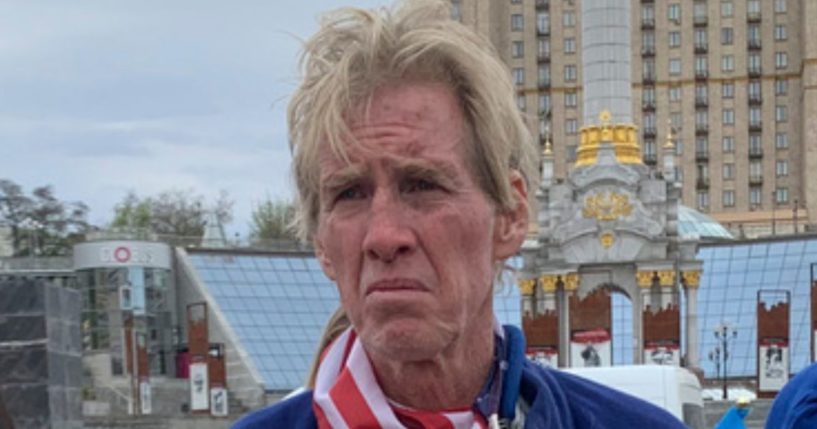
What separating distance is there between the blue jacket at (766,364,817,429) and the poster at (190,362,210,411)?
34507 mm

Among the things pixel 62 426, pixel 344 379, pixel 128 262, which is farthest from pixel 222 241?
pixel 344 379

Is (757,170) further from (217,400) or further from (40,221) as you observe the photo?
(217,400)

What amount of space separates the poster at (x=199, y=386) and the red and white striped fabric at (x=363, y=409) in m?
35.6

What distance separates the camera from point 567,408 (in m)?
2.71

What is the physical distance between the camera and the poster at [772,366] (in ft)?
98.9

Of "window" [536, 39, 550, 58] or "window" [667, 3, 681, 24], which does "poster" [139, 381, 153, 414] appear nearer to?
"window" [536, 39, 550, 58]

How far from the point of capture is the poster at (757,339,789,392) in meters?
30.2

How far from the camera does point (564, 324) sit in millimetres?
48688

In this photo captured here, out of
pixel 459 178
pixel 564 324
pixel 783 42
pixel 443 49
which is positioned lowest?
pixel 564 324

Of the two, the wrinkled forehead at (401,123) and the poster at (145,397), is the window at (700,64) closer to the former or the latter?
the poster at (145,397)

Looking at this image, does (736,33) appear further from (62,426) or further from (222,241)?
(62,426)

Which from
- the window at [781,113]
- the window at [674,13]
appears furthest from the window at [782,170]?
the window at [674,13]

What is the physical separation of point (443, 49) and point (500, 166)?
19 cm

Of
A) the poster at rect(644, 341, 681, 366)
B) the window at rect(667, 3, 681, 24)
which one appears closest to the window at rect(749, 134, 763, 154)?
the window at rect(667, 3, 681, 24)
